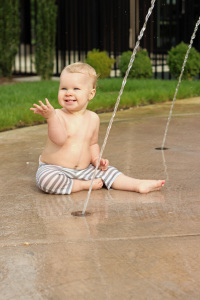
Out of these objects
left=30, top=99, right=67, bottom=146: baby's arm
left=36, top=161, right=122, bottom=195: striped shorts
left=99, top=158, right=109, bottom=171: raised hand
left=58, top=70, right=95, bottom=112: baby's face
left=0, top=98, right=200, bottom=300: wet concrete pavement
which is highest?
left=58, top=70, right=95, bottom=112: baby's face

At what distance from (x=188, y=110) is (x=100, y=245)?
18.0 ft

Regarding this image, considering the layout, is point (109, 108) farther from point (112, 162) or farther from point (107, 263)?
point (107, 263)

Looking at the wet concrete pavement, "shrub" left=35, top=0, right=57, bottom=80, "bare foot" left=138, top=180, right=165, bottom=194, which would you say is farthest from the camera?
"shrub" left=35, top=0, right=57, bottom=80

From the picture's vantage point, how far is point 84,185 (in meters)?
4.48

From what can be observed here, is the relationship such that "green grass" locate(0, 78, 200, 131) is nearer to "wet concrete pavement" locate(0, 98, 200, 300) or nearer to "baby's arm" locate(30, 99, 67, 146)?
"wet concrete pavement" locate(0, 98, 200, 300)

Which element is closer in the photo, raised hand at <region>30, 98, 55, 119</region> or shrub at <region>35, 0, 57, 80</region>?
raised hand at <region>30, 98, 55, 119</region>

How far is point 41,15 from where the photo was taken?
13.9 metres

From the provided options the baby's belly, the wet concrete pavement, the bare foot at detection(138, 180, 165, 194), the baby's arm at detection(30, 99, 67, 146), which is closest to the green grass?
the wet concrete pavement

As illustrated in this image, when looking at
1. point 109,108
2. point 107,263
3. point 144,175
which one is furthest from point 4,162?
point 109,108

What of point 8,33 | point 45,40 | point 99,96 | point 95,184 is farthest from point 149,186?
point 8,33

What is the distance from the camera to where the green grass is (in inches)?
299

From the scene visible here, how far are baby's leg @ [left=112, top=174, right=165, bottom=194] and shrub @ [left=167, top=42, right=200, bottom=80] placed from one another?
8328 millimetres

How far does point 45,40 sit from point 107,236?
11070mm

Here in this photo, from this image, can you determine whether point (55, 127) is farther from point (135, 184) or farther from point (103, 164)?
point (135, 184)
